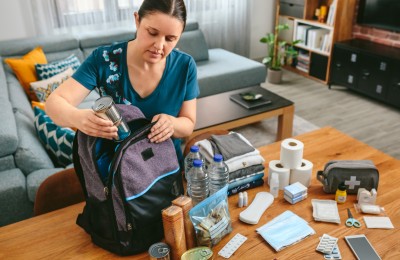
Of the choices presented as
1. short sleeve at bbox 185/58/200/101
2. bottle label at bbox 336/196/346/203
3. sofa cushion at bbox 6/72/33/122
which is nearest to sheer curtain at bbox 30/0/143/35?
sofa cushion at bbox 6/72/33/122

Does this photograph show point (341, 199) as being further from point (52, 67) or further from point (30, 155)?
point (52, 67)

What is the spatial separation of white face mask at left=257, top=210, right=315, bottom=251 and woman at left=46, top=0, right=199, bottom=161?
1.38 feet

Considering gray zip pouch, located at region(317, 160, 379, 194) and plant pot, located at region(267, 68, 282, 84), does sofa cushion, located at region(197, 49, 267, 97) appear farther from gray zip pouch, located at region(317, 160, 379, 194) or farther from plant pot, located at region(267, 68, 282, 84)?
gray zip pouch, located at region(317, 160, 379, 194)

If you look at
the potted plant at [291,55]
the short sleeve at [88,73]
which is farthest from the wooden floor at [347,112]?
the short sleeve at [88,73]

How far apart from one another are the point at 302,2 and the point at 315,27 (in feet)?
1.14

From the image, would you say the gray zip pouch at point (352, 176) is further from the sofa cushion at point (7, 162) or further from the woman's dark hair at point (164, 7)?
the sofa cushion at point (7, 162)

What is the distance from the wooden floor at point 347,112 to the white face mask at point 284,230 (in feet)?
6.84

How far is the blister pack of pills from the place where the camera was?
43.4 inches

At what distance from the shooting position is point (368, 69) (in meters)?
3.85

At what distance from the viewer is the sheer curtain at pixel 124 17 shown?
3797 millimetres

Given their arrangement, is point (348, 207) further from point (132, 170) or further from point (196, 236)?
point (132, 170)

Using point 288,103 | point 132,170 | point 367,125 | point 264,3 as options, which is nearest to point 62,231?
point 132,170

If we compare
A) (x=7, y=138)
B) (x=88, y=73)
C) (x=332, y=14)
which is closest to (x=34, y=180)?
(x=7, y=138)

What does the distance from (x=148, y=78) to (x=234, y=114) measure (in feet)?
5.47
